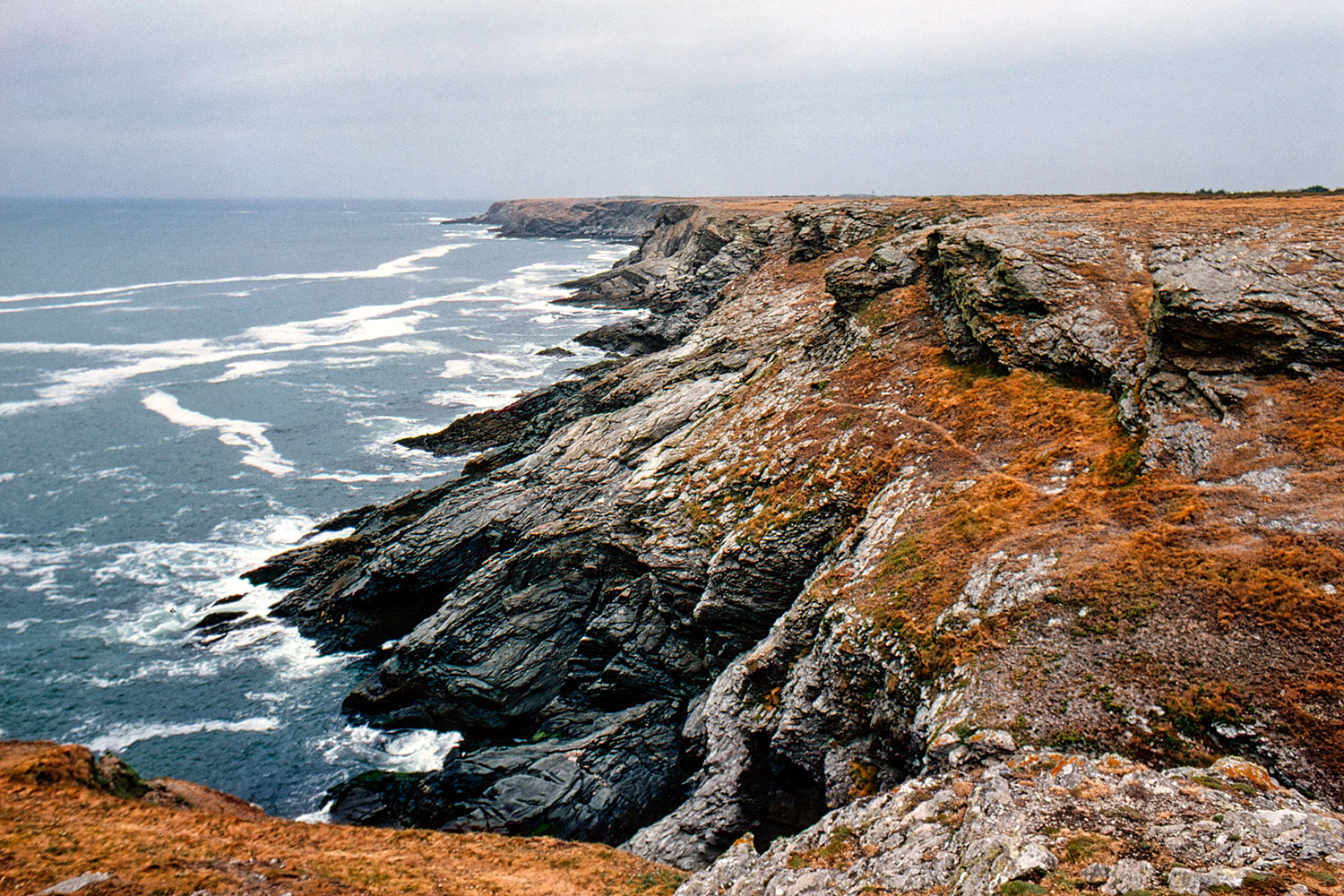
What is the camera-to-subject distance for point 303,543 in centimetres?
4741

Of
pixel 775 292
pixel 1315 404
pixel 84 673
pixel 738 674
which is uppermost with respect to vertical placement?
pixel 775 292

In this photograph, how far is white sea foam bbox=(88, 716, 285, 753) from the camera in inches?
1259

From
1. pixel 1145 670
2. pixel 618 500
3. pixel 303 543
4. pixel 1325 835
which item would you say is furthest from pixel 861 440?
pixel 303 543

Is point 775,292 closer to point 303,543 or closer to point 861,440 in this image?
point 861,440

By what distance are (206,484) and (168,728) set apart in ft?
90.1

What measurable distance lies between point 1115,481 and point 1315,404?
17.0ft

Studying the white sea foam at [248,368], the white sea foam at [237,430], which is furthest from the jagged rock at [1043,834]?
the white sea foam at [248,368]

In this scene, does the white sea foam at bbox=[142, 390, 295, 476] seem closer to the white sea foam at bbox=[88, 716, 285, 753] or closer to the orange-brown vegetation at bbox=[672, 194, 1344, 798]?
the white sea foam at bbox=[88, 716, 285, 753]

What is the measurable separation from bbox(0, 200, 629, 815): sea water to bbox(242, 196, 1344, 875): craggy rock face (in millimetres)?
3259

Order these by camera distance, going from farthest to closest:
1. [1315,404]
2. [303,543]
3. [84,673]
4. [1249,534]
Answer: [303,543] → [84,673] → [1315,404] → [1249,534]

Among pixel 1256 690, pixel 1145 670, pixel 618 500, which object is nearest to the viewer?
pixel 1256 690

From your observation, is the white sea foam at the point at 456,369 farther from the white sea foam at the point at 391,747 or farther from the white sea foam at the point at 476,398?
the white sea foam at the point at 391,747

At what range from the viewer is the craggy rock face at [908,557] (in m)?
15.4

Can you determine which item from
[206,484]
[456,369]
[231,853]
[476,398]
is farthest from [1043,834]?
[456,369]
